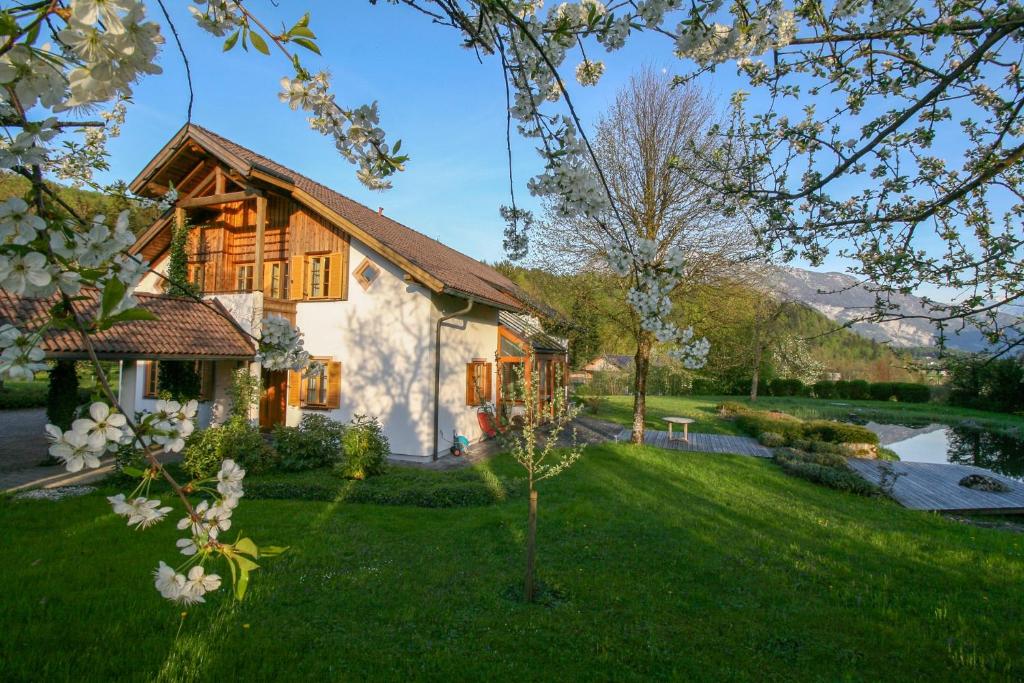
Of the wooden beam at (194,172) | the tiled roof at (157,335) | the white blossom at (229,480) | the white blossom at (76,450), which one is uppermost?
the wooden beam at (194,172)

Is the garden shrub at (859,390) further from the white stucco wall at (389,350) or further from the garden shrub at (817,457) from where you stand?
the white stucco wall at (389,350)

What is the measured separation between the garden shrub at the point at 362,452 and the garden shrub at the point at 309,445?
51 centimetres

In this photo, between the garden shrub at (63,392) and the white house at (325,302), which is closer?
the garden shrub at (63,392)

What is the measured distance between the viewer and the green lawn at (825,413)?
22.0 m

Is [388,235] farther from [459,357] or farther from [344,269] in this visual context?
→ [459,357]

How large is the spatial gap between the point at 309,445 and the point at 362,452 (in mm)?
1321

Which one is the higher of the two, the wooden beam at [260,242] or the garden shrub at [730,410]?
the wooden beam at [260,242]

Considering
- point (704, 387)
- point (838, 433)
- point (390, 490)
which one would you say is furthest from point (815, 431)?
point (704, 387)

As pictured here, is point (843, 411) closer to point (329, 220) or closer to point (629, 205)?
point (629, 205)

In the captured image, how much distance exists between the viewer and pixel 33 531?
599 centimetres

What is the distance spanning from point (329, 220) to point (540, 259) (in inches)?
224

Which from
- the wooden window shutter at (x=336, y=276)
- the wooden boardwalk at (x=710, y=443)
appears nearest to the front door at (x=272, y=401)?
the wooden window shutter at (x=336, y=276)

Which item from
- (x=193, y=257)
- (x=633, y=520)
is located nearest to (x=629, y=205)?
(x=633, y=520)

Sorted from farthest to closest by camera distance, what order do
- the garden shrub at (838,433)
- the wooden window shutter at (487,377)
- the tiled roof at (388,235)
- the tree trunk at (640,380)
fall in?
the garden shrub at (838,433) < the wooden window shutter at (487,377) < the tree trunk at (640,380) < the tiled roof at (388,235)
